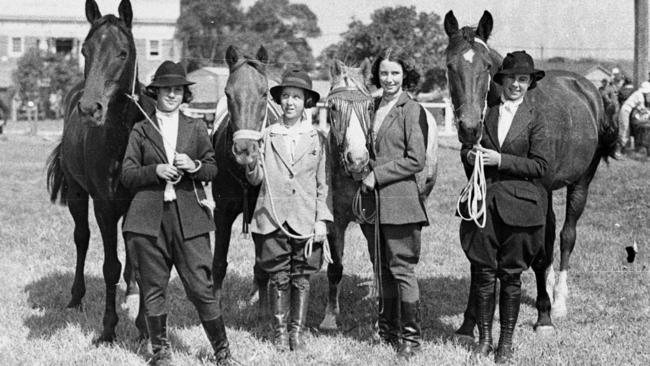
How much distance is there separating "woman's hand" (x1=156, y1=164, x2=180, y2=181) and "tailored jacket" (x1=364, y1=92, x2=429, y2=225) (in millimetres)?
1426

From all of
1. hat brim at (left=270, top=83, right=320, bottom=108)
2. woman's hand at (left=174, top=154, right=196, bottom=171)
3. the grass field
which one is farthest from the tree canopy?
the grass field

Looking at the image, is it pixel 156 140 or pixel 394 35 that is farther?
pixel 394 35

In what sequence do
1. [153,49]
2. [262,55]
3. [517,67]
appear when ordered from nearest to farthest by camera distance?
[517,67]
[262,55]
[153,49]

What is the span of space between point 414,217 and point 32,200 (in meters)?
10.2

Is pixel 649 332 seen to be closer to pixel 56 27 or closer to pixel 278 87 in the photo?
pixel 278 87

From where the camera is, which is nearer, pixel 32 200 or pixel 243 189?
pixel 243 189

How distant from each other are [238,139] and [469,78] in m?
1.65

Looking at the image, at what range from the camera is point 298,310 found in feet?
16.1

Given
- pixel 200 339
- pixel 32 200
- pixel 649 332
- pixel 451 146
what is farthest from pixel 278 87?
pixel 451 146

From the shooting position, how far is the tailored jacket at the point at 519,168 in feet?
14.8

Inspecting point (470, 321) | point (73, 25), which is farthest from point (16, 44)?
point (470, 321)

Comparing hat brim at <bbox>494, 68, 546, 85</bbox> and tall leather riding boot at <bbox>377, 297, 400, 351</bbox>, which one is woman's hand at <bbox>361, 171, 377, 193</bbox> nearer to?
tall leather riding boot at <bbox>377, 297, 400, 351</bbox>

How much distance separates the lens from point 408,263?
482 centimetres

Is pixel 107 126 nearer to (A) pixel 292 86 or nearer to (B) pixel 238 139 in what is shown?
(B) pixel 238 139
